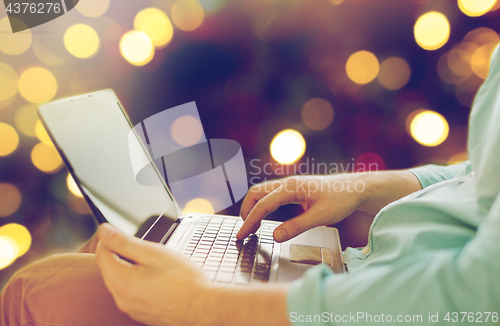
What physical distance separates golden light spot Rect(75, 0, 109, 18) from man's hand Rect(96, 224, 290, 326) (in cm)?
107

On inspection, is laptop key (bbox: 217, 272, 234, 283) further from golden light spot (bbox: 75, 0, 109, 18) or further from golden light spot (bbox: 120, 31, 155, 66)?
golden light spot (bbox: 75, 0, 109, 18)

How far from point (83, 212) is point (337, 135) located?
3.91 ft

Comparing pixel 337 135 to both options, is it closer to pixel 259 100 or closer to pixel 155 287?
pixel 259 100

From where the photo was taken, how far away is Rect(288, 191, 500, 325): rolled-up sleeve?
306mm

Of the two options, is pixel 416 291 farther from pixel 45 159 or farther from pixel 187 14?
pixel 45 159

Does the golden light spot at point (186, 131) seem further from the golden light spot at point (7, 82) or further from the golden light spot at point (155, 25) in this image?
the golden light spot at point (7, 82)

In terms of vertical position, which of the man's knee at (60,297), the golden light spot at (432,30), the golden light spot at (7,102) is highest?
the golden light spot at (7,102)

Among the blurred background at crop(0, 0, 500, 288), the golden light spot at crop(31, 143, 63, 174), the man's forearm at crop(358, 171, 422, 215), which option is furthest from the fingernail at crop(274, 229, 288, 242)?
the golden light spot at crop(31, 143, 63, 174)

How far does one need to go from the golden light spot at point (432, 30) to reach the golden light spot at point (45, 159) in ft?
5.09

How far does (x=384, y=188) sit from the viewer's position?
2.48 ft

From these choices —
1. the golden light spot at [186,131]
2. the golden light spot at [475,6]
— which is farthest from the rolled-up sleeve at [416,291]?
the golden light spot at [475,6]

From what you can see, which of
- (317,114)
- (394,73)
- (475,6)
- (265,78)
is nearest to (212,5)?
(265,78)

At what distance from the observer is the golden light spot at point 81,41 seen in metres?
1.12

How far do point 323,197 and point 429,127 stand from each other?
744mm
